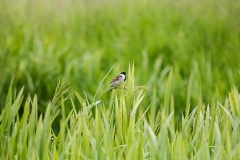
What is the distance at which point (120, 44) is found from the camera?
5.47m

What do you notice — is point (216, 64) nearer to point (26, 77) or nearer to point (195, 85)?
point (195, 85)

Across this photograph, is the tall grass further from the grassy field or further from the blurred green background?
the blurred green background

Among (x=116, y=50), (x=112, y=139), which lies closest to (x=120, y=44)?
(x=116, y=50)

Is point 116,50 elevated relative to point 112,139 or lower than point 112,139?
elevated

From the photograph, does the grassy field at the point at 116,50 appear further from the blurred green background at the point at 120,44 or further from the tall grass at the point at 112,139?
the tall grass at the point at 112,139

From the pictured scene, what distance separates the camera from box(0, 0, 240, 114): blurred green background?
457cm

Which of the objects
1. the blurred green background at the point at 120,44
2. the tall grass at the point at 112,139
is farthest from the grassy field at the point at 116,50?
the tall grass at the point at 112,139

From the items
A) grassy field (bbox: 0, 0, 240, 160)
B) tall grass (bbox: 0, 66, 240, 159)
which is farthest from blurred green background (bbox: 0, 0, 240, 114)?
tall grass (bbox: 0, 66, 240, 159)

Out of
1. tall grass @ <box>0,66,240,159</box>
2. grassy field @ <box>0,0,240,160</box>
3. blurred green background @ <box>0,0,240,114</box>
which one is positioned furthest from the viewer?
blurred green background @ <box>0,0,240,114</box>

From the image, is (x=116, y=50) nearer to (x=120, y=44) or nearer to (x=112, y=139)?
(x=120, y=44)

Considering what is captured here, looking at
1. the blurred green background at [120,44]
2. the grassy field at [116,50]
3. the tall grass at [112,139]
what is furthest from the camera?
the blurred green background at [120,44]

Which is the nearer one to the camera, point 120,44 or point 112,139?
point 112,139

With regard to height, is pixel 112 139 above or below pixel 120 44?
below

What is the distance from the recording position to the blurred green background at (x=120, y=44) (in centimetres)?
457
